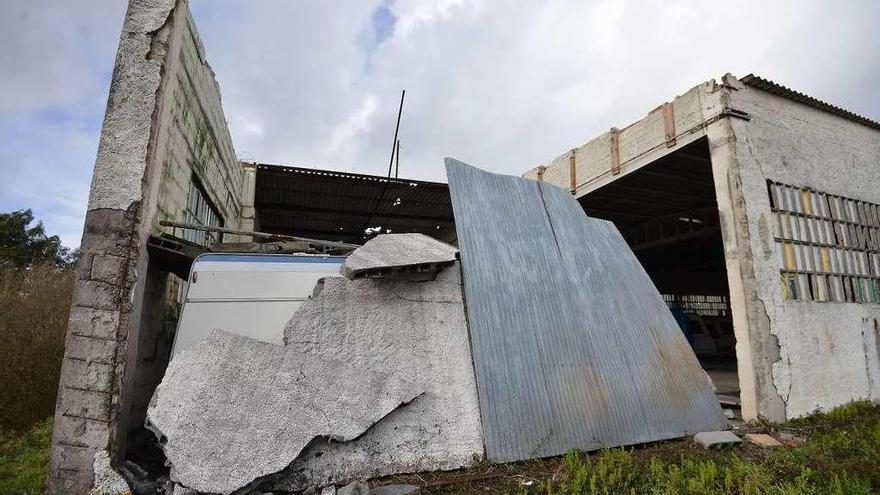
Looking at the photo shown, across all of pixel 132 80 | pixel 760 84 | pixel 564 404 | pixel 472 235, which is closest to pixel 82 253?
pixel 132 80

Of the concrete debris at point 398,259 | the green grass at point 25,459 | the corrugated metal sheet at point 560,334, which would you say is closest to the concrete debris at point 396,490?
the corrugated metal sheet at point 560,334

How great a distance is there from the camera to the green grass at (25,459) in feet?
12.7

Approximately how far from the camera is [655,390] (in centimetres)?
531

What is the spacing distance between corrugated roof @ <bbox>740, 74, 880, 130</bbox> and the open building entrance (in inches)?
44.4

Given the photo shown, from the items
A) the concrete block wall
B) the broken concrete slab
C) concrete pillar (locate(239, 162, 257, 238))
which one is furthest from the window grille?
the broken concrete slab

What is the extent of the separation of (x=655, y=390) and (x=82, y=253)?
5.76m

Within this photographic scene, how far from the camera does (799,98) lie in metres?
7.84

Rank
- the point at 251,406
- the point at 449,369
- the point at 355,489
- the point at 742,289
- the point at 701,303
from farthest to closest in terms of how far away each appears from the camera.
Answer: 1. the point at 701,303
2. the point at 742,289
3. the point at 449,369
4. the point at 251,406
5. the point at 355,489

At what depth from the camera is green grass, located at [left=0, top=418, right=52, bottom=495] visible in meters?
3.88

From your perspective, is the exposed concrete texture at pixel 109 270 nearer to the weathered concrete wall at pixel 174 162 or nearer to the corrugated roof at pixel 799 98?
the weathered concrete wall at pixel 174 162

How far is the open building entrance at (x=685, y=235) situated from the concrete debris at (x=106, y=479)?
733 centimetres

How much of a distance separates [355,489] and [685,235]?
1046cm

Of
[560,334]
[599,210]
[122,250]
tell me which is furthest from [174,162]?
[599,210]

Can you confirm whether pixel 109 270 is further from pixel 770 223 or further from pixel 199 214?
pixel 770 223
